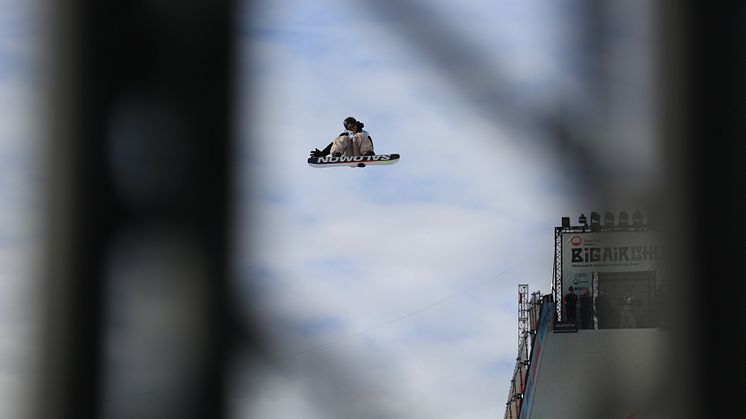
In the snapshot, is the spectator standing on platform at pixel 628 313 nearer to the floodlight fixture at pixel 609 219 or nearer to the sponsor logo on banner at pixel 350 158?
the floodlight fixture at pixel 609 219

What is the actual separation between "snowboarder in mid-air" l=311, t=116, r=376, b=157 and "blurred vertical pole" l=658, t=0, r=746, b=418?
0.42 meters

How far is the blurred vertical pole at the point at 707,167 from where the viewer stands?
68.3 inches

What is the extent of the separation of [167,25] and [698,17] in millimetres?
715

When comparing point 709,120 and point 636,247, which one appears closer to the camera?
point 709,120

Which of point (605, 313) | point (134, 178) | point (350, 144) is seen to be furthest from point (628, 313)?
point (350, 144)

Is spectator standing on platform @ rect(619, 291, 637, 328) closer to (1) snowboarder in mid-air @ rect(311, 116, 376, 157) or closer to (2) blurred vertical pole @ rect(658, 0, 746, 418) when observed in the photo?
(2) blurred vertical pole @ rect(658, 0, 746, 418)

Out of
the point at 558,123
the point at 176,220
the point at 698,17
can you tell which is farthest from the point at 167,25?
the point at 698,17

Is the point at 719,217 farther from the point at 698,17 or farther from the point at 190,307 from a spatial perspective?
the point at 190,307

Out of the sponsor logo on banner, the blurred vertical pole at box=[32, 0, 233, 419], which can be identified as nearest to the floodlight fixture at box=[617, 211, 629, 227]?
the sponsor logo on banner

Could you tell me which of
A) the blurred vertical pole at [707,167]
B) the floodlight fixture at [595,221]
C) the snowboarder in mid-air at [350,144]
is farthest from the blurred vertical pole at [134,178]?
the blurred vertical pole at [707,167]

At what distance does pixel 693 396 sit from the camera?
5.65 feet

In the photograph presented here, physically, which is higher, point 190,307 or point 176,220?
point 176,220

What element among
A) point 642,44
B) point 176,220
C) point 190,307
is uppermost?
point 642,44

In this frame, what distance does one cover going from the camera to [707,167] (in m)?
1.76
